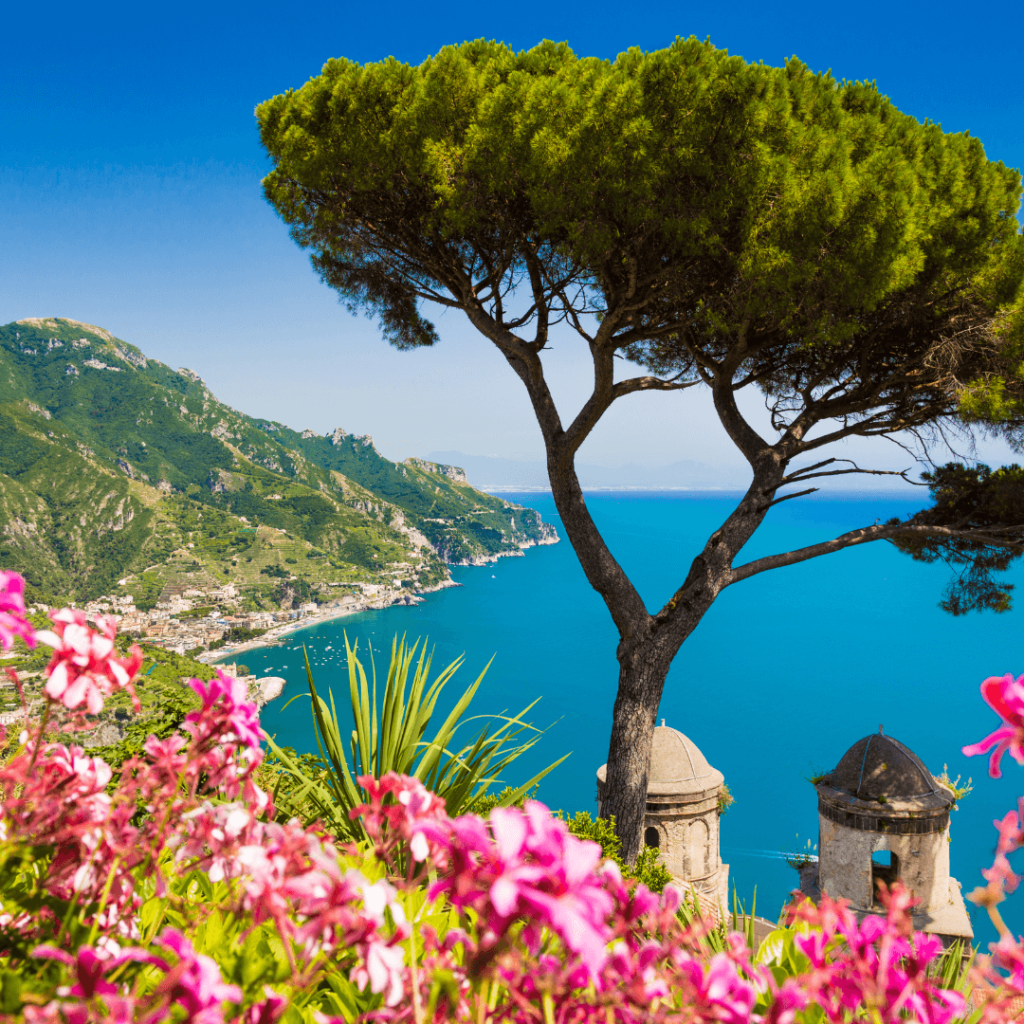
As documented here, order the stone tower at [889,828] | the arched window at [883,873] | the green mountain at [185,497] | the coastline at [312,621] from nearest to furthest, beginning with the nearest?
the stone tower at [889,828] < the arched window at [883,873] < the coastline at [312,621] < the green mountain at [185,497]

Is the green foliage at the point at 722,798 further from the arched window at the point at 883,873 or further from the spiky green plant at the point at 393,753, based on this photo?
the spiky green plant at the point at 393,753

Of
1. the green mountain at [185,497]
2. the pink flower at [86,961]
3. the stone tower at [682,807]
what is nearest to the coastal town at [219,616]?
the green mountain at [185,497]

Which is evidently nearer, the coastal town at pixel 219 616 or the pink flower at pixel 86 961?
the pink flower at pixel 86 961

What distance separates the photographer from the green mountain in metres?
63.8

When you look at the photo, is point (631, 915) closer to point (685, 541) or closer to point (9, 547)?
point (9, 547)

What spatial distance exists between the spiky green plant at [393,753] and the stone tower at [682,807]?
491 cm

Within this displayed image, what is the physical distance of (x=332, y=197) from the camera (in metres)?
4.91

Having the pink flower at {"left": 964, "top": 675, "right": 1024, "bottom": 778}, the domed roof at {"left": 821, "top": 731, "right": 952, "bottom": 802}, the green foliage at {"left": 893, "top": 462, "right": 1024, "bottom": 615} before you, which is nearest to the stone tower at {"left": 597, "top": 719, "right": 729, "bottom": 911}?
the domed roof at {"left": 821, "top": 731, "right": 952, "bottom": 802}

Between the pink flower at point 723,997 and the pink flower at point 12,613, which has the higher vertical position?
the pink flower at point 12,613

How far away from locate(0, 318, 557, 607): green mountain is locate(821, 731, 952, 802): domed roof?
6395 centimetres

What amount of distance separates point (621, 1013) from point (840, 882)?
26.0 feet

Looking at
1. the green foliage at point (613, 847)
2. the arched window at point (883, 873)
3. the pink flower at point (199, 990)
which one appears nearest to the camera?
the pink flower at point (199, 990)

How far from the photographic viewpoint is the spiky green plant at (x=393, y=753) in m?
2.30

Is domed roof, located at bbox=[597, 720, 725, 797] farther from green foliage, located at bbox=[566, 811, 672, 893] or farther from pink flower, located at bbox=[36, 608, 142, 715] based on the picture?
pink flower, located at bbox=[36, 608, 142, 715]
